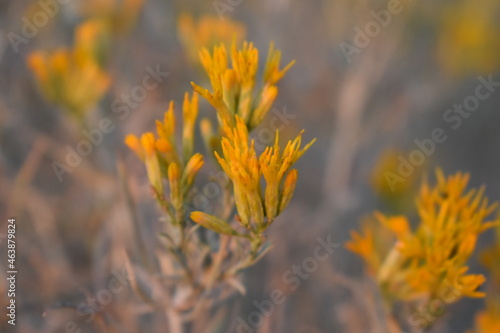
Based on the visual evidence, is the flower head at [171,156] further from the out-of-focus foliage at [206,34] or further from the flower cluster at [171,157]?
the out-of-focus foliage at [206,34]

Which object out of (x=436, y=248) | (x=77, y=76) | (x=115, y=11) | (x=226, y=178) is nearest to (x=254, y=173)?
(x=226, y=178)

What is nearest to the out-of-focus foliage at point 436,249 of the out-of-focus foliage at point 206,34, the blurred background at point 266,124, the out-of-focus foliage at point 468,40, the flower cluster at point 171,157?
the blurred background at point 266,124

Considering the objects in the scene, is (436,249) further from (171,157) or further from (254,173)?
(171,157)

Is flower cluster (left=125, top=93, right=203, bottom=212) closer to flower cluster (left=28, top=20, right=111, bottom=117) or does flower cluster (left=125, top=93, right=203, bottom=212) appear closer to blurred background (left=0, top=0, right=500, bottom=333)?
blurred background (left=0, top=0, right=500, bottom=333)

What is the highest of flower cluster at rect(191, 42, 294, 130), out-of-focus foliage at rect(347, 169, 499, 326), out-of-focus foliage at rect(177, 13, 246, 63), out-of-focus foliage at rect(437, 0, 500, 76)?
out-of-focus foliage at rect(437, 0, 500, 76)

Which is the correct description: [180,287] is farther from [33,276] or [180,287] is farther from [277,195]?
[33,276]

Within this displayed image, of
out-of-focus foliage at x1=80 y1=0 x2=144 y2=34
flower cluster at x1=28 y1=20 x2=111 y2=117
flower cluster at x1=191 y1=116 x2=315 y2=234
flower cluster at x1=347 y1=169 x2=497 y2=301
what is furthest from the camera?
out-of-focus foliage at x1=80 y1=0 x2=144 y2=34

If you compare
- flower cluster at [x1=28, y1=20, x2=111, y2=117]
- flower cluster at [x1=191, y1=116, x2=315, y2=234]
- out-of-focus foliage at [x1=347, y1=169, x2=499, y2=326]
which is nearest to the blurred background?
flower cluster at [x1=28, y1=20, x2=111, y2=117]
